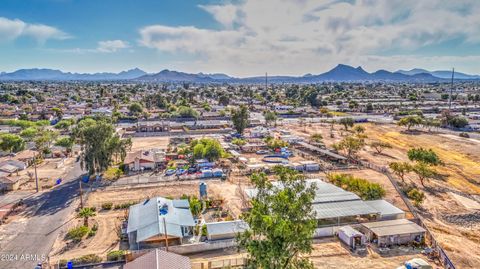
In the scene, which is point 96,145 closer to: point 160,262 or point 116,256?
point 116,256

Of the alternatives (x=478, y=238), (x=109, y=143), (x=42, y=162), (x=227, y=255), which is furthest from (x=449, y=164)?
(x=42, y=162)

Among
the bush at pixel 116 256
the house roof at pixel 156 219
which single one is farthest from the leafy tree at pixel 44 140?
the bush at pixel 116 256

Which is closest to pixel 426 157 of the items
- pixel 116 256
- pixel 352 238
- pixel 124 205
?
pixel 352 238

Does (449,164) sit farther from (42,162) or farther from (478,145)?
(42,162)

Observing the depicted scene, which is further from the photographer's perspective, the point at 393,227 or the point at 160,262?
the point at 393,227

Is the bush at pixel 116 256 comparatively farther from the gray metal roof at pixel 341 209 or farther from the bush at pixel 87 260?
the gray metal roof at pixel 341 209

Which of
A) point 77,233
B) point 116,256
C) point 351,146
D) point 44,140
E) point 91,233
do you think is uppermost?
point 351,146

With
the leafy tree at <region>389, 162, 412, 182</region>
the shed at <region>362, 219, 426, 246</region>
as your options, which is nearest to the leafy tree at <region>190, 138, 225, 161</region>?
the leafy tree at <region>389, 162, 412, 182</region>
